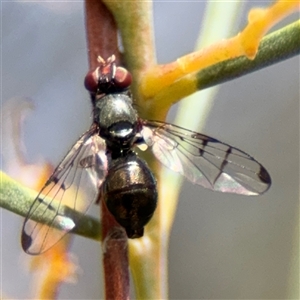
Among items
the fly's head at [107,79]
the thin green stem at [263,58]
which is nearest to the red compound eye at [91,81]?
the fly's head at [107,79]

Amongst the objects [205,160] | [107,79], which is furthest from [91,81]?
[205,160]

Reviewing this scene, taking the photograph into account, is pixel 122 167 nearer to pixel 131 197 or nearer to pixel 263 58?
pixel 131 197

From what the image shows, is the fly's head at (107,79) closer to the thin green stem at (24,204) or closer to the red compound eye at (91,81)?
the red compound eye at (91,81)

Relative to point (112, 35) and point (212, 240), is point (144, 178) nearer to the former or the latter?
point (112, 35)

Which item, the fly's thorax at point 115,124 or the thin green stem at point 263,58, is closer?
the thin green stem at point 263,58

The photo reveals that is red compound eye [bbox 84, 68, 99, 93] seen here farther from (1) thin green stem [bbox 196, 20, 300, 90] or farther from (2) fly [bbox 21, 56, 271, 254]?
(1) thin green stem [bbox 196, 20, 300, 90]

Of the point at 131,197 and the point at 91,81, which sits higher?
the point at 91,81
